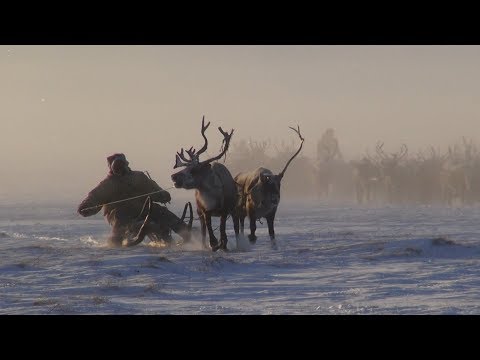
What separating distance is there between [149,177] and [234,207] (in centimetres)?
243

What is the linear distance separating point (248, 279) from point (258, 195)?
3.97m

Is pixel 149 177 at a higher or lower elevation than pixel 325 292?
higher

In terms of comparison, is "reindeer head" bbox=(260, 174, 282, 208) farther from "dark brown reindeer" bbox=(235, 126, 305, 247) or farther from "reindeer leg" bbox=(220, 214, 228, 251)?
"reindeer leg" bbox=(220, 214, 228, 251)

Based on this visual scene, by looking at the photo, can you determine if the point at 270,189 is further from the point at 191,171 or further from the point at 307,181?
the point at 307,181

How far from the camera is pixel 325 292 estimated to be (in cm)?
975

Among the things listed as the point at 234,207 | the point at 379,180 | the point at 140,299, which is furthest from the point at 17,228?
the point at 379,180

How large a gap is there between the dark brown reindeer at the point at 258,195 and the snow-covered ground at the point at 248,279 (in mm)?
592

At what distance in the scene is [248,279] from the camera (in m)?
11.0

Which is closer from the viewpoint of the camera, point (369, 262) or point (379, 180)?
point (369, 262)

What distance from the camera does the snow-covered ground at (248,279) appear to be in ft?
28.2

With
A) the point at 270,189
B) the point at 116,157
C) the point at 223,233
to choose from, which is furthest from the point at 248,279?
the point at 116,157

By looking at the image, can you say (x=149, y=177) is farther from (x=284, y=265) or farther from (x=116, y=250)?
(x=284, y=265)

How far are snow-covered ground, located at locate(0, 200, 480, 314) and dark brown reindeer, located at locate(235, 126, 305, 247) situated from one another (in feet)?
1.94

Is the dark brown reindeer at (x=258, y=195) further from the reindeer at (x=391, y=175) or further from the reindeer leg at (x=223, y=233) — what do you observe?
the reindeer at (x=391, y=175)
